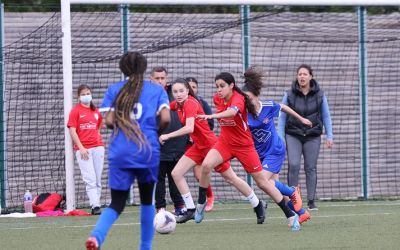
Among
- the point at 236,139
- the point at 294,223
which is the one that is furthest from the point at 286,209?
the point at 236,139

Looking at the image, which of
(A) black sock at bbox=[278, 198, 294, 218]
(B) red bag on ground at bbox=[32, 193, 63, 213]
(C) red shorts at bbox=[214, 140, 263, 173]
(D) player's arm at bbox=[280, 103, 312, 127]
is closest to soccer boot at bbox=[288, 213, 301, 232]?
(A) black sock at bbox=[278, 198, 294, 218]

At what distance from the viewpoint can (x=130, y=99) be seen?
775 cm

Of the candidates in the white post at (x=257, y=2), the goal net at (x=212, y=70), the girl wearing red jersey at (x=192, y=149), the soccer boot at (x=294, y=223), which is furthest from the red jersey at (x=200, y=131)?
the goal net at (x=212, y=70)

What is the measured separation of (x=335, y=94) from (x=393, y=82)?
1033 mm

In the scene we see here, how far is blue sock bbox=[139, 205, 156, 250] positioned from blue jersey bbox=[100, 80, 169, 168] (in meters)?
0.40

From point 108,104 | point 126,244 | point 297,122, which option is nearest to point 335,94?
point 297,122

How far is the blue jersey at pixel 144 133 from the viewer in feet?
25.1

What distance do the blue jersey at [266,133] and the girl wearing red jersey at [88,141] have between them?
2870 millimetres

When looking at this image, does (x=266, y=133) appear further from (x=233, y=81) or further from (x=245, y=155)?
(x=233, y=81)

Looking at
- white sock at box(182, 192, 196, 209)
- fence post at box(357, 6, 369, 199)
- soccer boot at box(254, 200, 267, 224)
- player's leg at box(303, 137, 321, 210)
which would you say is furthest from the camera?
fence post at box(357, 6, 369, 199)

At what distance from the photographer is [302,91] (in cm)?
1368

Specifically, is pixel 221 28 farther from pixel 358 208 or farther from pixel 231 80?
pixel 231 80

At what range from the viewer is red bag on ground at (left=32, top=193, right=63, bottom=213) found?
546 inches

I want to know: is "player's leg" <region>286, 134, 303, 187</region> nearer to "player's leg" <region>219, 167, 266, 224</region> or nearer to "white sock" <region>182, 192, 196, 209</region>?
"player's leg" <region>219, 167, 266, 224</region>
